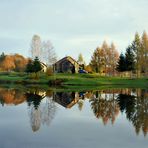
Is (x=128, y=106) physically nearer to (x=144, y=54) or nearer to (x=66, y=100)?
(x=66, y=100)

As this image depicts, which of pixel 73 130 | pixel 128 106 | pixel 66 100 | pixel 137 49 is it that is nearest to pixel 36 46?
pixel 137 49

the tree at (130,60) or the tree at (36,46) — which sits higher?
the tree at (36,46)

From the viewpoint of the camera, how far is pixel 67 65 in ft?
428

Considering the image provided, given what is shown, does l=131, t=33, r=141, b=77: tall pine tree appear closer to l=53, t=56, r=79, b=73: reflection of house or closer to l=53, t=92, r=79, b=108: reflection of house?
l=53, t=56, r=79, b=73: reflection of house

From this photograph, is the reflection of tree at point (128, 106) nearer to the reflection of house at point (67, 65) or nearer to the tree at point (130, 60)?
the tree at point (130, 60)

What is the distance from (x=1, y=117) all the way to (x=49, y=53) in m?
89.5

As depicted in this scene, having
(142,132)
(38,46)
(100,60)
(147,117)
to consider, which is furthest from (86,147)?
(100,60)

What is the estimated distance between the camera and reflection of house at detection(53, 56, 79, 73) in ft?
422

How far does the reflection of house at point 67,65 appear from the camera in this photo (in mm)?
128750

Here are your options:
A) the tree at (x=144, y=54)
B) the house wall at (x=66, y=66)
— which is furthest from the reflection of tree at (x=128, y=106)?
the house wall at (x=66, y=66)

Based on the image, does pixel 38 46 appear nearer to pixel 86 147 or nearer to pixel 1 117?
pixel 1 117

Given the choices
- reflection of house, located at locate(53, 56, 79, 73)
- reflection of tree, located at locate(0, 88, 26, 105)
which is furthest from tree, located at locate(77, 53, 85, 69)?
reflection of tree, located at locate(0, 88, 26, 105)

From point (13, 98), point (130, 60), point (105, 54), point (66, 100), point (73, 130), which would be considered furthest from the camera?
point (105, 54)

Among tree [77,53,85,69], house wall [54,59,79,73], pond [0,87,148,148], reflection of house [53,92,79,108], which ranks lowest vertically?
pond [0,87,148,148]
